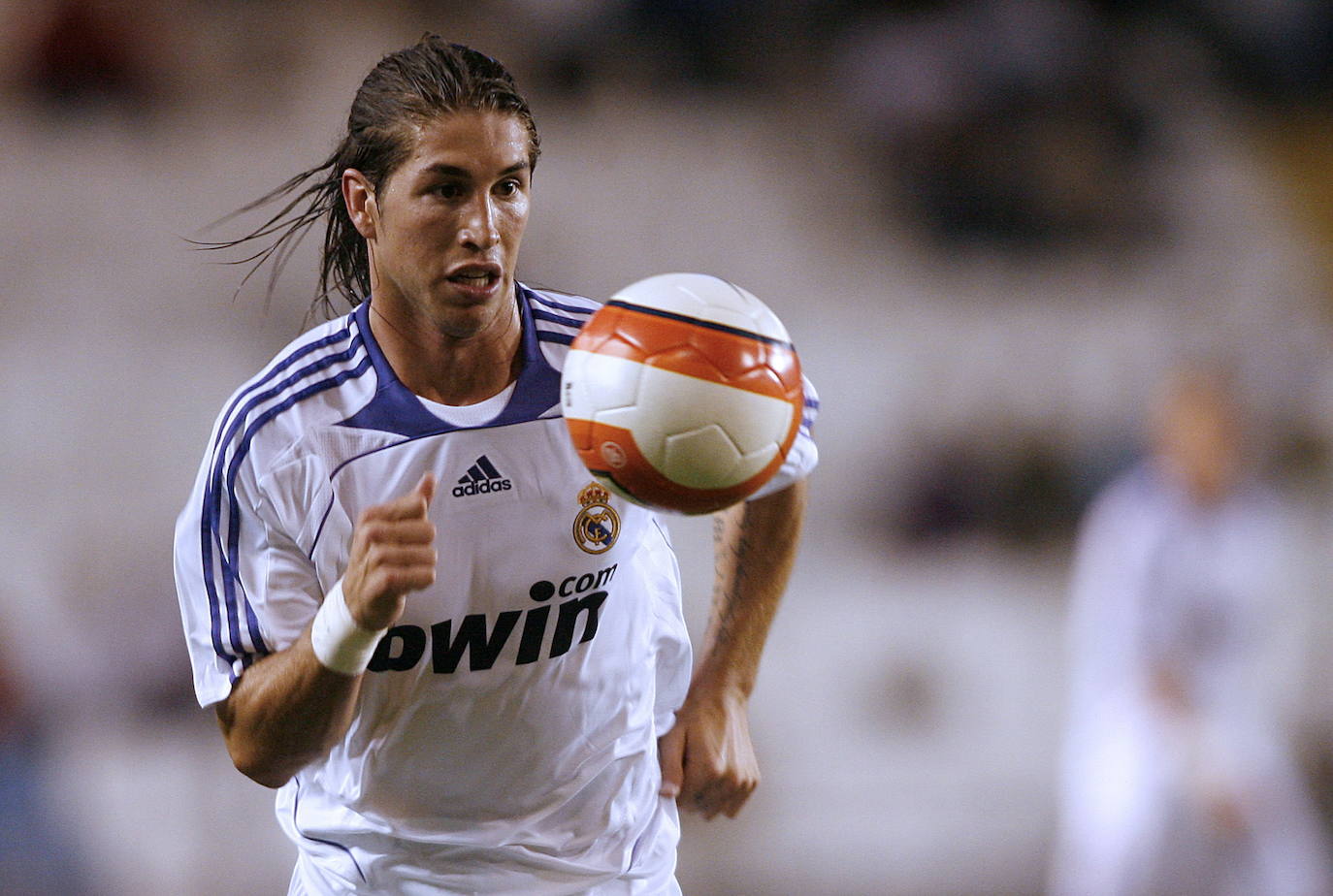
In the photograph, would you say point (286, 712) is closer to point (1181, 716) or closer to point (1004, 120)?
point (1181, 716)

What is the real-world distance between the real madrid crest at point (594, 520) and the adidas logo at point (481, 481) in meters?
0.13

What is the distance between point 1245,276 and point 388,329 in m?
6.30

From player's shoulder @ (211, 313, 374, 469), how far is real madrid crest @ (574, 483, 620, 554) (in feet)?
1.26

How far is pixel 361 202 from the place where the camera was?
226 centimetres

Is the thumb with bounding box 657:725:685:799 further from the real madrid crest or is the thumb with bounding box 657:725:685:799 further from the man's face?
the man's face

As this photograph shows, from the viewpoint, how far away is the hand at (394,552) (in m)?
1.76

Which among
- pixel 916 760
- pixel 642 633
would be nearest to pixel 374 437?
pixel 642 633

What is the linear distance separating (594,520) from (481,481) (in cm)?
20

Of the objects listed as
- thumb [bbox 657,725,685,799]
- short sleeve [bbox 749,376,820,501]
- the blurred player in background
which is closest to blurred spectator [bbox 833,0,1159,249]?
the blurred player in background

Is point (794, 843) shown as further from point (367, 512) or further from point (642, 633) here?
point (367, 512)

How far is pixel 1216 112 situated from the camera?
7523 millimetres

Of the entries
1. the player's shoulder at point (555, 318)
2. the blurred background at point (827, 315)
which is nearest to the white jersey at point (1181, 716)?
the blurred background at point (827, 315)

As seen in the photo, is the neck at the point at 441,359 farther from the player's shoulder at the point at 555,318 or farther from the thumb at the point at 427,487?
the thumb at the point at 427,487

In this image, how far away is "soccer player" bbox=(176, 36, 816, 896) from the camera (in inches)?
82.1
